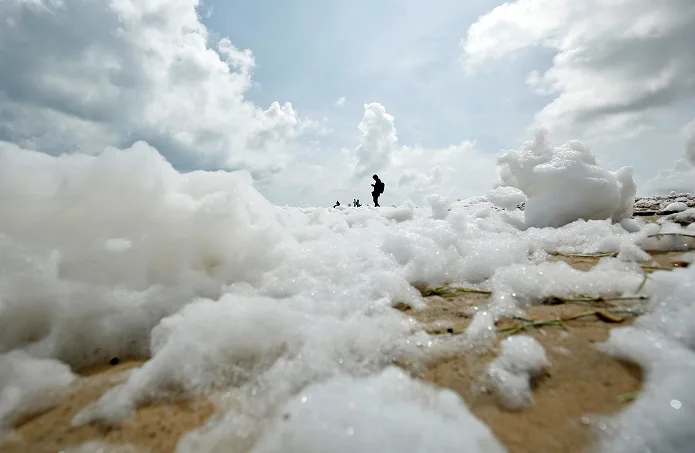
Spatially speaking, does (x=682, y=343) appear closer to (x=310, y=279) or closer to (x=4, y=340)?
(x=310, y=279)

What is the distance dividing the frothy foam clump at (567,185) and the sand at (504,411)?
10.3 ft

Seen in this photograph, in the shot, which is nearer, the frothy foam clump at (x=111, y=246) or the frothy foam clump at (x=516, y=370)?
the frothy foam clump at (x=516, y=370)

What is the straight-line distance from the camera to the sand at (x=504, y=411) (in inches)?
39.3

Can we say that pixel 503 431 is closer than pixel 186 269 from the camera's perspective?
Yes

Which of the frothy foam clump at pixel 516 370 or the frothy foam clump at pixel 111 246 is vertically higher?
the frothy foam clump at pixel 111 246

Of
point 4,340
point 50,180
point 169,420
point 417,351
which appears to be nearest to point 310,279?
point 417,351

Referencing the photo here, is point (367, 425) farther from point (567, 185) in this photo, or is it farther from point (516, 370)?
point (567, 185)

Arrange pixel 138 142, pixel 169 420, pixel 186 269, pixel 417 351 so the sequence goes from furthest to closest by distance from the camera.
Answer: pixel 138 142, pixel 186 269, pixel 417 351, pixel 169 420

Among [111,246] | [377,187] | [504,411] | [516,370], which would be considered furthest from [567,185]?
[377,187]

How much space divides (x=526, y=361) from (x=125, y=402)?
4.70 ft

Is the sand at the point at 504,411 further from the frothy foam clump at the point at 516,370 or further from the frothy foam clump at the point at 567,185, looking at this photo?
the frothy foam clump at the point at 567,185

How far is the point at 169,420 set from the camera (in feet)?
3.76

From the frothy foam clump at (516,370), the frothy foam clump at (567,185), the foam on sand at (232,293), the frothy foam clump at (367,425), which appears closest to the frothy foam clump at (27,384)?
the foam on sand at (232,293)

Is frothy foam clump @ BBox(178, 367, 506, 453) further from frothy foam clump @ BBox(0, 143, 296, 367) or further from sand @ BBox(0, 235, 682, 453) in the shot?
frothy foam clump @ BBox(0, 143, 296, 367)
